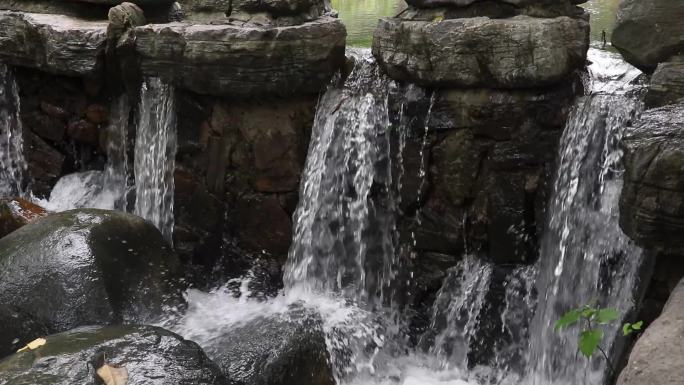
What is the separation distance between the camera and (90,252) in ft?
14.1

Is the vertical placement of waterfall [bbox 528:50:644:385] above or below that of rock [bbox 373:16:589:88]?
below

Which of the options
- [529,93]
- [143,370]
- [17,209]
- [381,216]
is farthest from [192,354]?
[17,209]

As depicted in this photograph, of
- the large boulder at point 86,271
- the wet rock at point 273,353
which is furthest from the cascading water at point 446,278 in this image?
the large boulder at point 86,271

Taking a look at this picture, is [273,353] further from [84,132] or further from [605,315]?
[84,132]

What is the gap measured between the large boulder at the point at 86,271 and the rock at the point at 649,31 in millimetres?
3098

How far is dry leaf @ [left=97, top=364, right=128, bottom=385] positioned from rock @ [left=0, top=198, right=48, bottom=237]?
101 inches

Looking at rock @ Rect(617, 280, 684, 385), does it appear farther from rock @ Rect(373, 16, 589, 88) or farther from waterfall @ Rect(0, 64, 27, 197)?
waterfall @ Rect(0, 64, 27, 197)

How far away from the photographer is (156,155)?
5.67 metres

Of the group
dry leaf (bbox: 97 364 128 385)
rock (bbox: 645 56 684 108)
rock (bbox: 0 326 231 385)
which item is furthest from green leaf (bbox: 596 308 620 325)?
dry leaf (bbox: 97 364 128 385)

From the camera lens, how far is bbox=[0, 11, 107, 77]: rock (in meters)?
5.75

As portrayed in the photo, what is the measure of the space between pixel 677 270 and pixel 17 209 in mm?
4474

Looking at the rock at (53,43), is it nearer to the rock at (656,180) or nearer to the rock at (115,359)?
the rock at (115,359)

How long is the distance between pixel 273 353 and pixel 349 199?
1.55 metres

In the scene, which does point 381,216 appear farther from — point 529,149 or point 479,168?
point 529,149
